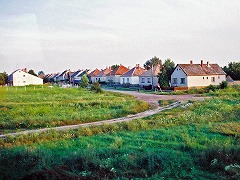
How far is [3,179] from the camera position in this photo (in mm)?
8742

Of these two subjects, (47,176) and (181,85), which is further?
(181,85)

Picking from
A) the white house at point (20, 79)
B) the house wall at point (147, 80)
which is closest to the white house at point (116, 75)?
the house wall at point (147, 80)

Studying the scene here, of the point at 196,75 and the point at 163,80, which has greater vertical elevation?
the point at 196,75

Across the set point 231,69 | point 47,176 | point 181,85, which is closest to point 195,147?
point 47,176

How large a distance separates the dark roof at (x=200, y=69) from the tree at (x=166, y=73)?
9.14 ft

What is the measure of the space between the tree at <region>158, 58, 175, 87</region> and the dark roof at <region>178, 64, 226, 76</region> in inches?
110

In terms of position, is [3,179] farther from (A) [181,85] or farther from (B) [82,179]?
(A) [181,85]

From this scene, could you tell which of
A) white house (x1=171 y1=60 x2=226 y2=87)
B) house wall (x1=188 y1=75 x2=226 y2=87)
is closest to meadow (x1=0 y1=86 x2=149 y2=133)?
white house (x1=171 y1=60 x2=226 y2=87)

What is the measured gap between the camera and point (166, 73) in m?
46.8

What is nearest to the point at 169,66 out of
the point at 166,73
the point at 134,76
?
the point at 166,73

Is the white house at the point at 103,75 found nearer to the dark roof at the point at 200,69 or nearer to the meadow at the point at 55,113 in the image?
the dark roof at the point at 200,69

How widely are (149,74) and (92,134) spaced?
132ft

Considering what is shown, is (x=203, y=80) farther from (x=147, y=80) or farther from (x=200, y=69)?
(x=147, y=80)

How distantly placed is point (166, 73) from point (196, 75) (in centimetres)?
505
